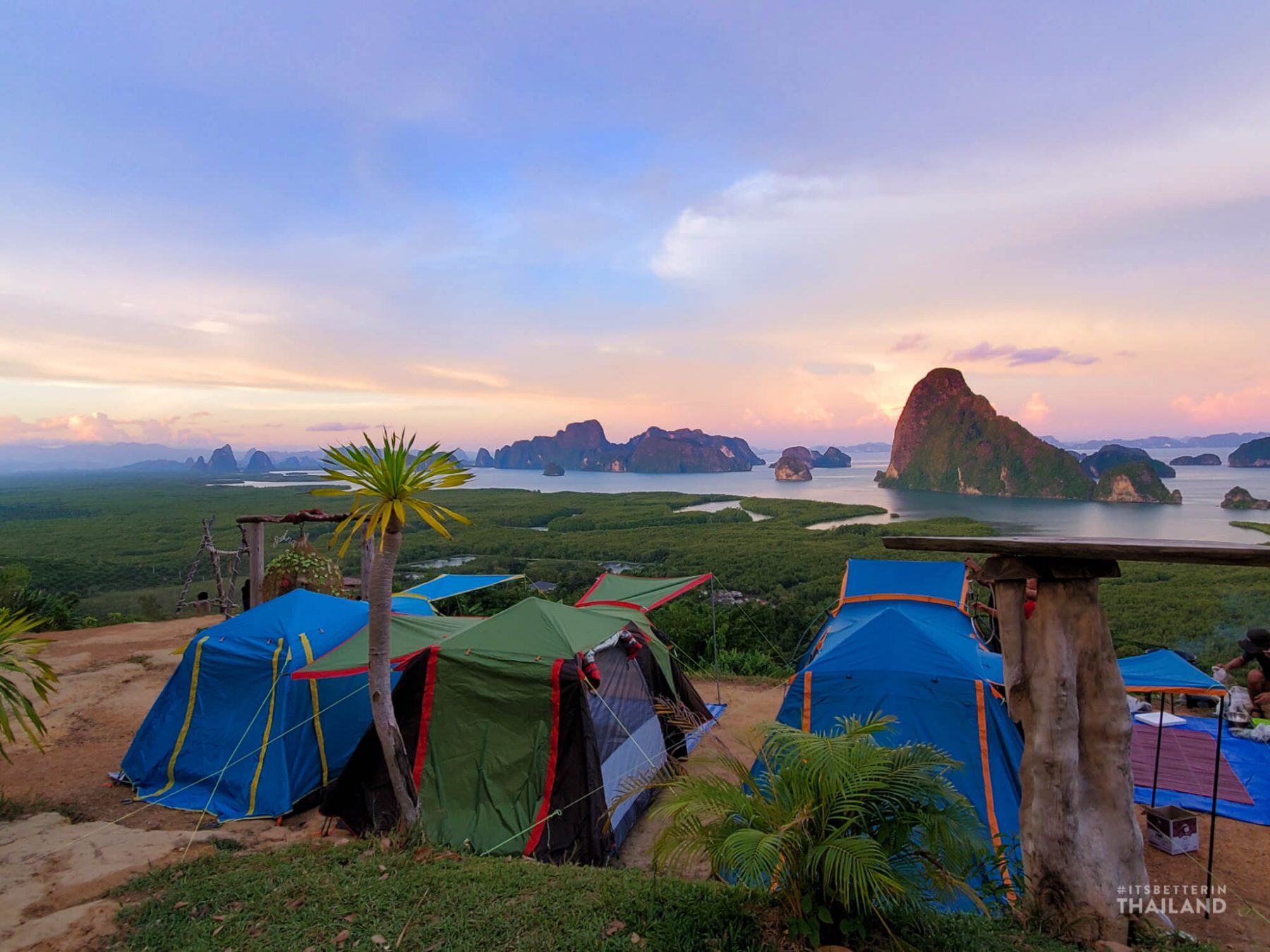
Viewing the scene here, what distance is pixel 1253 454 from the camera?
4582 inches

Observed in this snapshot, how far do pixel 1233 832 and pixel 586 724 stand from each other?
195 inches

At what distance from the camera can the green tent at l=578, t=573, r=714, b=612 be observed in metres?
7.52

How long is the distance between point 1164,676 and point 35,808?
9.11 m

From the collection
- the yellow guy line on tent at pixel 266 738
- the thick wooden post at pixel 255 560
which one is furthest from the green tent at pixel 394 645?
the thick wooden post at pixel 255 560

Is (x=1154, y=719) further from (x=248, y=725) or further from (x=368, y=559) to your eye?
(x=248, y=725)

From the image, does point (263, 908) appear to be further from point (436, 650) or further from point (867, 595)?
point (867, 595)

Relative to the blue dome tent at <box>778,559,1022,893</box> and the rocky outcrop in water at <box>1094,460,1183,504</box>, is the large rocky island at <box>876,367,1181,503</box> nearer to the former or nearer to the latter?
the rocky outcrop in water at <box>1094,460,1183,504</box>

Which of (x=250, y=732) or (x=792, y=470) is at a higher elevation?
(x=792, y=470)

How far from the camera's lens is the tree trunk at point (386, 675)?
415cm

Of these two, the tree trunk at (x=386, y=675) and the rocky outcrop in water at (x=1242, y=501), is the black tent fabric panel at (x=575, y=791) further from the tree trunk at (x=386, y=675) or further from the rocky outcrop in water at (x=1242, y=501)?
the rocky outcrop in water at (x=1242, y=501)

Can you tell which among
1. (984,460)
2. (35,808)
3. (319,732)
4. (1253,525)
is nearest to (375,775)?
(319,732)

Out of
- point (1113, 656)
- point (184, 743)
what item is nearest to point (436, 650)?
point (184, 743)

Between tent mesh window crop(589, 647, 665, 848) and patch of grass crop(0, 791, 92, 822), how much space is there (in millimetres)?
4110

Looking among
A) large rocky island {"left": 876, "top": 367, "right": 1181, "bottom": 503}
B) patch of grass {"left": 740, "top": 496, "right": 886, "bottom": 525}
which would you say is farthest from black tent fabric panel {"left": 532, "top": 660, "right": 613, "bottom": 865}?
large rocky island {"left": 876, "top": 367, "right": 1181, "bottom": 503}
